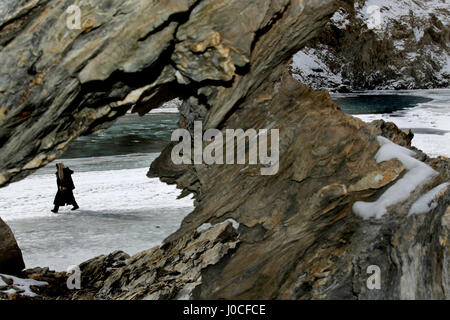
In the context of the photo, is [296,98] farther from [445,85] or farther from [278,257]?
[445,85]

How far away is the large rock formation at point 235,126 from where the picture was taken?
4.18m

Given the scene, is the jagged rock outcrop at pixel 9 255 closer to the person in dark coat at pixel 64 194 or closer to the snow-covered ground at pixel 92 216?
the snow-covered ground at pixel 92 216

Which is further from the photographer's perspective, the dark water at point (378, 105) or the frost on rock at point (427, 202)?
the dark water at point (378, 105)

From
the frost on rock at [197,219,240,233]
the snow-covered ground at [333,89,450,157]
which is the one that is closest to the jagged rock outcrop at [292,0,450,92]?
the snow-covered ground at [333,89,450,157]

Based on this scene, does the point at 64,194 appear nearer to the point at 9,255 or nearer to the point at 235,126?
the point at 9,255

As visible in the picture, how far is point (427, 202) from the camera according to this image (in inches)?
165

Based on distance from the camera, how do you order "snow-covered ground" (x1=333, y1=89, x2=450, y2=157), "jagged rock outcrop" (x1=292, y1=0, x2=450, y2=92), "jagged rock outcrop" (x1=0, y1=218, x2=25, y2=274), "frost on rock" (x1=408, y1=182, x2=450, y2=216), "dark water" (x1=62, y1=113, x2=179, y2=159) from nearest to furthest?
1. "frost on rock" (x1=408, y1=182, x2=450, y2=216)
2. "jagged rock outcrop" (x1=0, y1=218, x2=25, y2=274)
3. "snow-covered ground" (x1=333, y1=89, x2=450, y2=157)
4. "dark water" (x1=62, y1=113, x2=179, y2=159)
5. "jagged rock outcrop" (x1=292, y1=0, x2=450, y2=92)

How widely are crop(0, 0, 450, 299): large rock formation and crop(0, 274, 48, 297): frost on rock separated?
8.7 inches

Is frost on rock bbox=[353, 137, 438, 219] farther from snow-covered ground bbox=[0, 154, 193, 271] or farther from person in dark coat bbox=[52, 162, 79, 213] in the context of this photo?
person in dark coat bbox=[52, 162, 79, 213]

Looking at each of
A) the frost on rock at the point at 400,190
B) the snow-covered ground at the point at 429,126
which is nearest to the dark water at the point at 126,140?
the snow-covered ground at the point at 429,126

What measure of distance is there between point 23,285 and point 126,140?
633 inches

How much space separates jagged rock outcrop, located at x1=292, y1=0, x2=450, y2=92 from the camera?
54.9 m

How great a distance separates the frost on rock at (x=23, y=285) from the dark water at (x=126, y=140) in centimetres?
1152

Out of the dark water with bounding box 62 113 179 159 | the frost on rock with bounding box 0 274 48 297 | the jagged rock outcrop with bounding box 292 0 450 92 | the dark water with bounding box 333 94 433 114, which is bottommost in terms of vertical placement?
the frost on rock with bounding box 0 274 48 297
